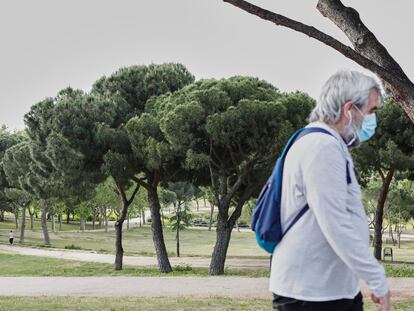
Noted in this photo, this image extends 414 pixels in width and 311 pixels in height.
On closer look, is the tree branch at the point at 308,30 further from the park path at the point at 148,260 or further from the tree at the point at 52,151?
the park path at the point at 148,260

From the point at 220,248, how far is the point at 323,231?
18191 mm

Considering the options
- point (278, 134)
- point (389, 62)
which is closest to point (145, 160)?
point (278, 134)

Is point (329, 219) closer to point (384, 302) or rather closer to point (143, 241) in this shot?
point (384, 302)

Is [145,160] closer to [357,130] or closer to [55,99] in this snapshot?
[55,99]

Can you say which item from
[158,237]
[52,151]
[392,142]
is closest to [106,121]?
[52,151]

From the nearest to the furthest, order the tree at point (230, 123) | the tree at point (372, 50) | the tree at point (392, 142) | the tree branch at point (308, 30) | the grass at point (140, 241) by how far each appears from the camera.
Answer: the tree branch at point (308, 30) < the tree at point (372, 50) < the tree at point (230, 123) < the tree at point (392, 142) < the grass at point (140, 241)

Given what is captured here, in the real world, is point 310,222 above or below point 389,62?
below

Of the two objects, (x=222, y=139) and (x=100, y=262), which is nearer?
(x=222, y=139)

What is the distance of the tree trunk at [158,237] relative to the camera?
22.1 m

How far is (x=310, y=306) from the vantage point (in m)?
2.32

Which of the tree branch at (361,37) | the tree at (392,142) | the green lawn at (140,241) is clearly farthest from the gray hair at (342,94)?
the green lawn at (140,241)

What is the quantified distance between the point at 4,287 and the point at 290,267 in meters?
14.0

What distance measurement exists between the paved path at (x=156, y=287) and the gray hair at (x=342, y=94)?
371 inches

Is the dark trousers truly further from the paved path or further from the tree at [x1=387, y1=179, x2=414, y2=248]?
the tree at [x1=387, y1=179, x2=414, y2=248]
